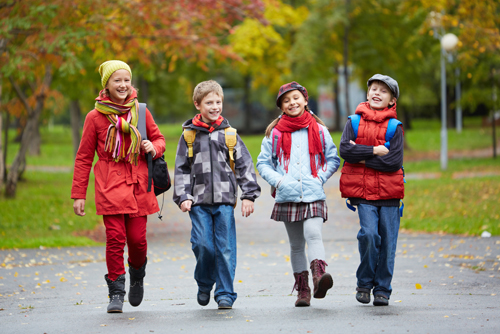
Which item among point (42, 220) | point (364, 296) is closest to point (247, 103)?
point (42, 220)

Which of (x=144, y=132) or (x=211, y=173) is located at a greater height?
(x=144, y=132)

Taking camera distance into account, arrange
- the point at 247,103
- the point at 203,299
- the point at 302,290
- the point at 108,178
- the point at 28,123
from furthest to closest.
Result: the point at 247,103, the point at 28,123, the point at 302,290, the point at 203,299, the point at 108,178

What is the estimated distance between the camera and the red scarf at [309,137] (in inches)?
206

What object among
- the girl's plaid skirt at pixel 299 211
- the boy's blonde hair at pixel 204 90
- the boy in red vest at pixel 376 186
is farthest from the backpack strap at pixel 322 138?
the boy's blonde hair at pixel 204 90

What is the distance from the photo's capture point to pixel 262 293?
6094 millimetres

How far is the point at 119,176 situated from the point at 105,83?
2.50 ft

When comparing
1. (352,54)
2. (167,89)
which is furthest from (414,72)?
(167,89)

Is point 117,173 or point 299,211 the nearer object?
point 117,173

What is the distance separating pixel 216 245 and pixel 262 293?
121 cm

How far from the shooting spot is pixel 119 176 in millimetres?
Result: 5008

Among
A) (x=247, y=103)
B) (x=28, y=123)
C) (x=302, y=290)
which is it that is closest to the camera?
(x=302, y=290)

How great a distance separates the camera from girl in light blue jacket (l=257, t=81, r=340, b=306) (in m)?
5.10

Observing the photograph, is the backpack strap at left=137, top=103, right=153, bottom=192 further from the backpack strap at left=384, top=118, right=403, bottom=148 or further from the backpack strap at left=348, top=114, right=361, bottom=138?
the backpack strap at left=384, top=118, right=403, bottom=148

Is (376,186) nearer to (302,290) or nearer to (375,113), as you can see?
(375,113)
